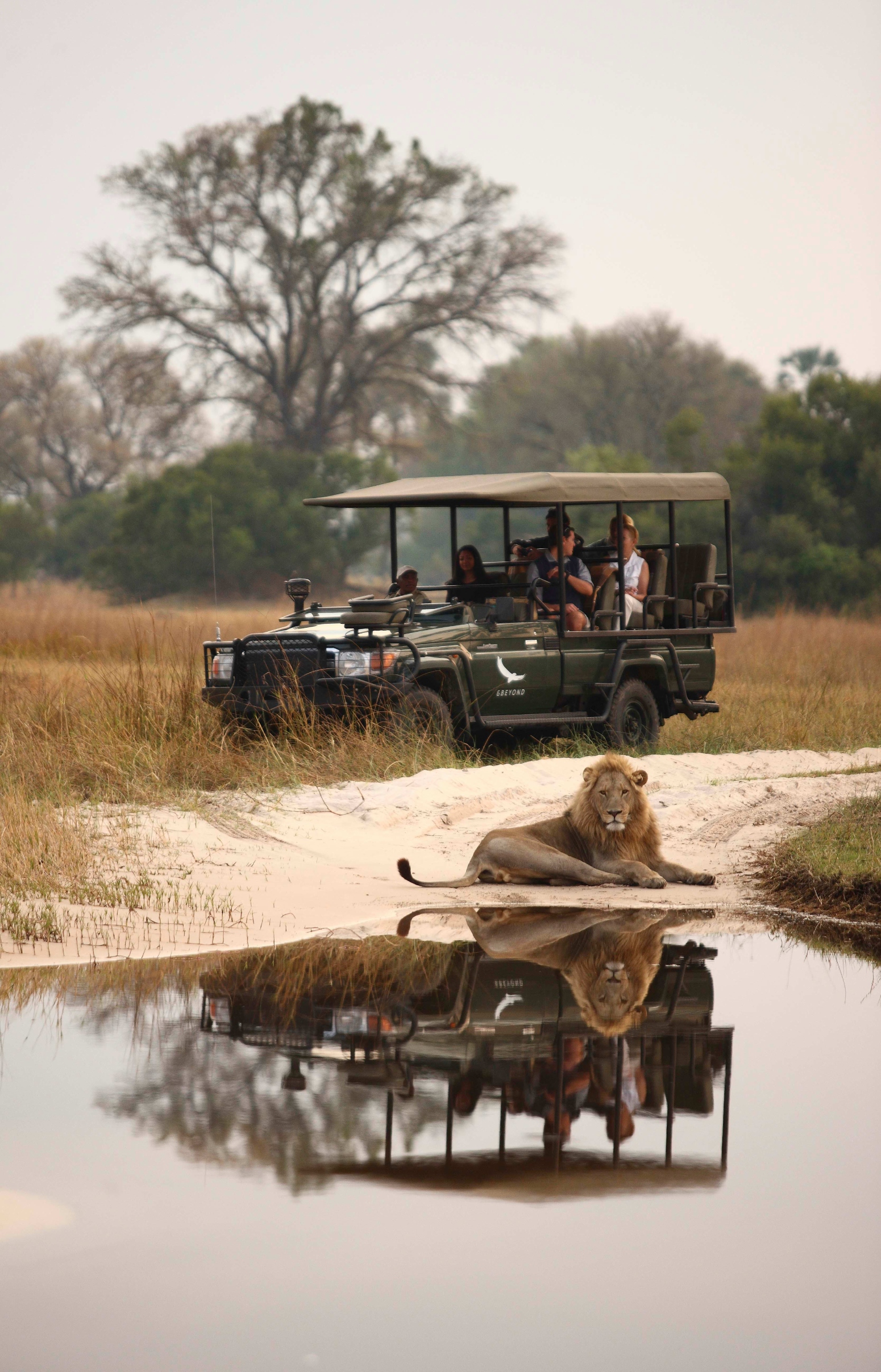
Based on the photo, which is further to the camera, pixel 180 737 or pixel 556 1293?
pixel 180 737

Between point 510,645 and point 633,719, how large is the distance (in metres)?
1.78

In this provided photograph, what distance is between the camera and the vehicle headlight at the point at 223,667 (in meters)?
13.0

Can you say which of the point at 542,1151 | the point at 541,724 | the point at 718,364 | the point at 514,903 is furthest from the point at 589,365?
the point at 542,1151

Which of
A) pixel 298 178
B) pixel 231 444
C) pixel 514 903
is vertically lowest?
pixel 514 903

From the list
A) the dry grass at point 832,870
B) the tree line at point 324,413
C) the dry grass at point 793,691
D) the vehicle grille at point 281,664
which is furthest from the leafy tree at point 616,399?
the dry grass at point 832,870

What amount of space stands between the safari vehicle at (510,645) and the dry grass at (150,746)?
254 millimetres

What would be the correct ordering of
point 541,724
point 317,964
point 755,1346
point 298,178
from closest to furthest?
point 755,1346
point 317,964
point 541,724
point 298,178

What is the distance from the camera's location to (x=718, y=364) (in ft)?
200

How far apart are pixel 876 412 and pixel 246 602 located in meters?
14.6

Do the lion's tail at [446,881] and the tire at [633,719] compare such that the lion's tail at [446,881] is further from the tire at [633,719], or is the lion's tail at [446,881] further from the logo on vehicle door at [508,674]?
the tire at [633,719]

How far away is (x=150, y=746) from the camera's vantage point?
12.2 meters

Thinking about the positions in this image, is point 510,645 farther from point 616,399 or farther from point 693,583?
point 616,399

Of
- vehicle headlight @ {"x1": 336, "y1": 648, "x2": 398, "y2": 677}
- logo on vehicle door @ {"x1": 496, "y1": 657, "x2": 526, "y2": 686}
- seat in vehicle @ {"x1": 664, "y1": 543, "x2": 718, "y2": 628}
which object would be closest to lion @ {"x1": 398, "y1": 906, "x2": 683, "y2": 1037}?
vehicle headlight @ {"x1": 336, "y1": 648, "x2": 398, "y2": 677}

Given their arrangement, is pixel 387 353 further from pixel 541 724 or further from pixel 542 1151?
pixel 542 1151
